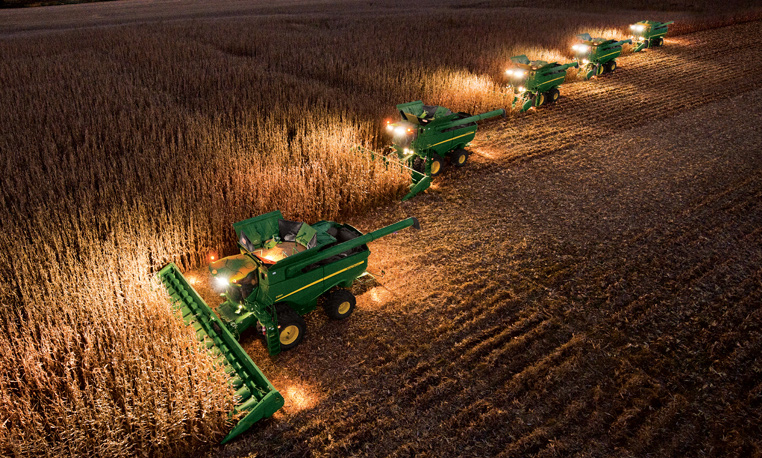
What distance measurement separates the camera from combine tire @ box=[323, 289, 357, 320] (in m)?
4.44

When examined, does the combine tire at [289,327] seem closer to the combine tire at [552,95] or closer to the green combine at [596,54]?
the combine tire at [552,95]

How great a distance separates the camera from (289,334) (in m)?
4.18

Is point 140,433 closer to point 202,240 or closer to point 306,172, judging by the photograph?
point 202,240

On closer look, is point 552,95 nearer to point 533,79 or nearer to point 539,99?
point 539,99

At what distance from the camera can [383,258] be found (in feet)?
18.5

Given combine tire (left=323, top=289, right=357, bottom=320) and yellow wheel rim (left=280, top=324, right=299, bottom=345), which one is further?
combine tire (left=323, top=289, right=357, bottom=320)

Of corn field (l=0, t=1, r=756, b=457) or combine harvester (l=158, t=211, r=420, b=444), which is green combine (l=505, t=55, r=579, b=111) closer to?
corn field (l=0, t=1, r=756, b=457)

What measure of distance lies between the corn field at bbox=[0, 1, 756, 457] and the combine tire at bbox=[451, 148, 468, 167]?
4.17ft

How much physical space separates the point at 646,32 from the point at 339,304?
18063mm

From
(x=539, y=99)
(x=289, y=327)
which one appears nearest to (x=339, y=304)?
(x=289, y=327)

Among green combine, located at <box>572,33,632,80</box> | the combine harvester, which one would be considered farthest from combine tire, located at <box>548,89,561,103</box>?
the combine harvester

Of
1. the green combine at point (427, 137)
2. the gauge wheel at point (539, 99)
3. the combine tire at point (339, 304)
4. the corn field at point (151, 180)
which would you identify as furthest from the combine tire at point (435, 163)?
the gauge wheel at point (539, 99)

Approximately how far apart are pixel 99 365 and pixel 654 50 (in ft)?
65.7

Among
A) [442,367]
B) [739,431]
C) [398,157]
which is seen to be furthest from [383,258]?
[739,431]
